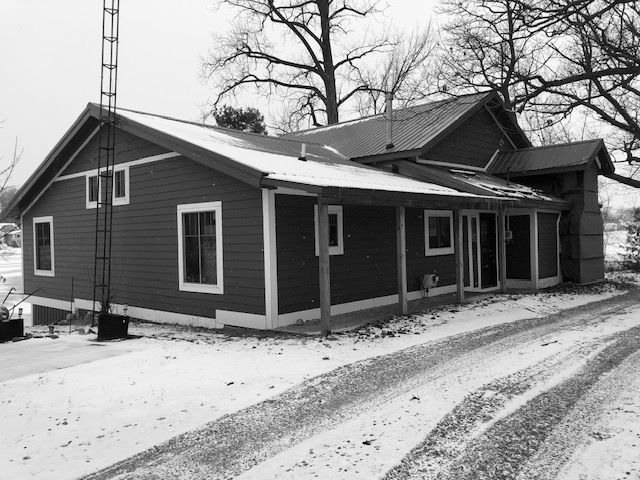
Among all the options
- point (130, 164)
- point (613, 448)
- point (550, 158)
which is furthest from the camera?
point (550, 158)

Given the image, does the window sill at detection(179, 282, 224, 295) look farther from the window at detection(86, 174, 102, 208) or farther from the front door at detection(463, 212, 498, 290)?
the front door at detection(463, 212, 498, 290)

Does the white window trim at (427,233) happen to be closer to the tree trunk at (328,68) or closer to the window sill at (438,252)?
the window sill at (438,252)

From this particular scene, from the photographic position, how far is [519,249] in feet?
49.2

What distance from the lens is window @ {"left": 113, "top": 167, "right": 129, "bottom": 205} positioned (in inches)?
481

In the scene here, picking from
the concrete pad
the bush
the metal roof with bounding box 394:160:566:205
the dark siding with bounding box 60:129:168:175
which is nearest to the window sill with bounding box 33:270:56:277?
the dark siding with bounding box 60:129:168:175

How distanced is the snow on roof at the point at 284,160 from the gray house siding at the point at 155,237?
0.55 meters

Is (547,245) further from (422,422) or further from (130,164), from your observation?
(422,422)

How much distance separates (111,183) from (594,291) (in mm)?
12435

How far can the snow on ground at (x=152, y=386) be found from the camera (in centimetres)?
441

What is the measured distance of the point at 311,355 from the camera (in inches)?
285

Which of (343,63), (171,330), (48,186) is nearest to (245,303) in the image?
(171,330)

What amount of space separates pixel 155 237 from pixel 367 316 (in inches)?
187

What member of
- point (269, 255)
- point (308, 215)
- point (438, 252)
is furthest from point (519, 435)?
point (438, 252)

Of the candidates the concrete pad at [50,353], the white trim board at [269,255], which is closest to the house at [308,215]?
the white trim board at [269,255]
